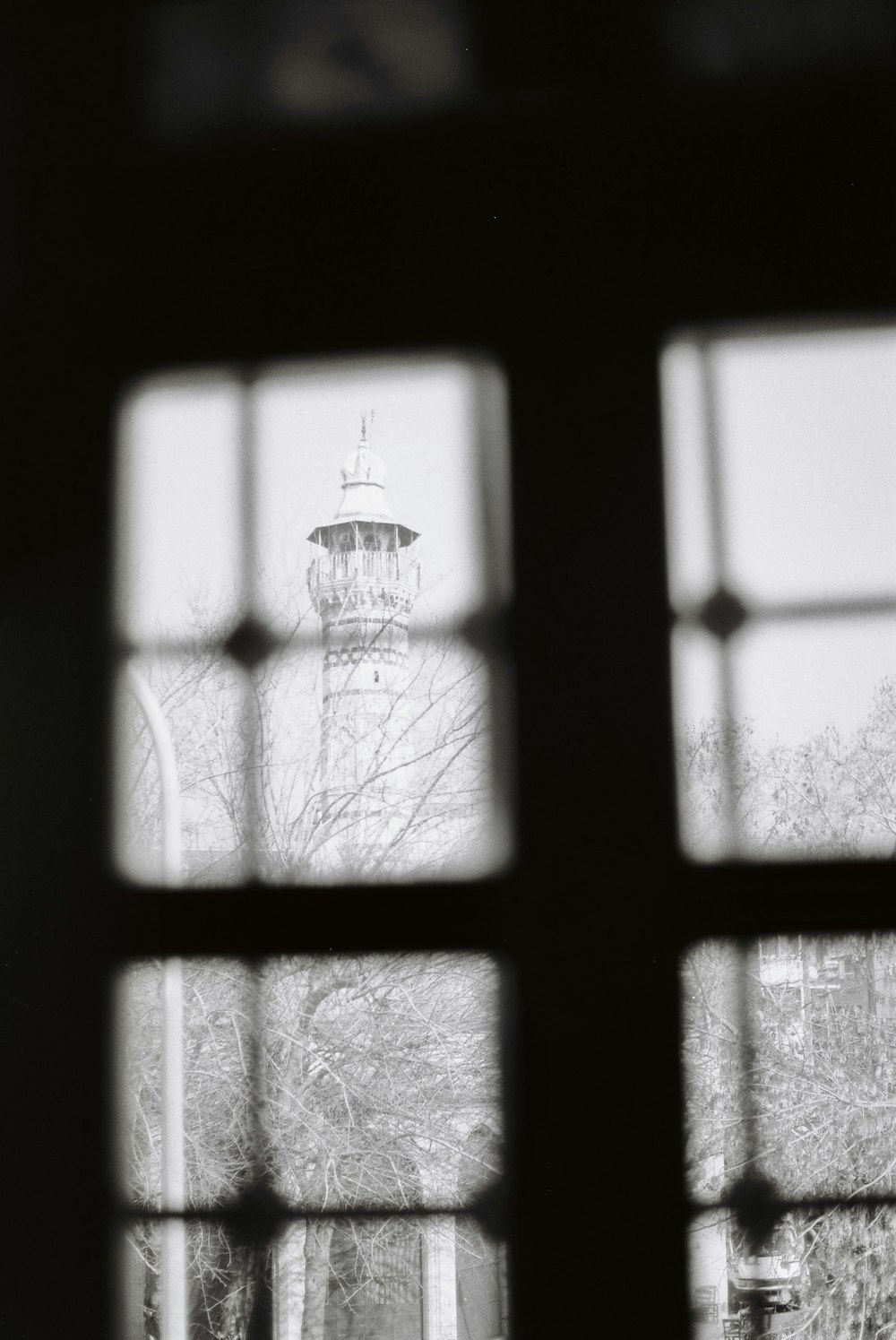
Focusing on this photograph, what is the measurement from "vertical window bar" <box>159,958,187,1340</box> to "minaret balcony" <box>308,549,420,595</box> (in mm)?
478

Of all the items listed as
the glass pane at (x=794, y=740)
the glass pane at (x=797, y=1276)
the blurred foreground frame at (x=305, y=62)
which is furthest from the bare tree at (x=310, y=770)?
the blurred foreground frame at (x=305, y=62)

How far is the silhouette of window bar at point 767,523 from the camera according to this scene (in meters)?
1.50

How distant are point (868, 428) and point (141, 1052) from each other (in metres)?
1.10

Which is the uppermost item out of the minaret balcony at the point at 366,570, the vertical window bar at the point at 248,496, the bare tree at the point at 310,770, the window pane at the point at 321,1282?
the vertical window bar at the point at 248,496

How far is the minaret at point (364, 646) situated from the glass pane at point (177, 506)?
122 millimetres

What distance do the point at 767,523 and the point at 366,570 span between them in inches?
18.6

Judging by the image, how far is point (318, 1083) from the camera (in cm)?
148

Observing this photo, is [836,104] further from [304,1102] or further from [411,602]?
[304,1102]

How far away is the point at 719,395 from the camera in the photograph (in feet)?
5.12

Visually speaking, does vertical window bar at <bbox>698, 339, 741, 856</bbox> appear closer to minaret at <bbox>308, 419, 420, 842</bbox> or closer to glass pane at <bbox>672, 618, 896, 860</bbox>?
glass pane at <bbox>672, 618, 896, 860</bbox>

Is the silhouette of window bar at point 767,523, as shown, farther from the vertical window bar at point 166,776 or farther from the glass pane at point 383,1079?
the vertical window bar at point 166,776

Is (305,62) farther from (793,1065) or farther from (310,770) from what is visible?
(793,1065)

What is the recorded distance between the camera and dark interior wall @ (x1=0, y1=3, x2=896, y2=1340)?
4.74ft

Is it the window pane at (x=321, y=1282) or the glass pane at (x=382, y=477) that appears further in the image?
the glass pane at (x=382, y=477)
